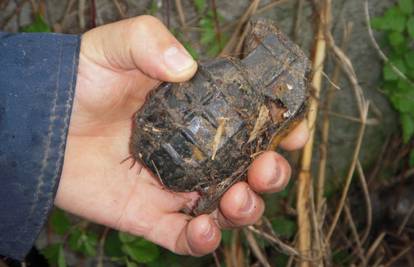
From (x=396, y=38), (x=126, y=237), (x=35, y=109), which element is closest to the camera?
(x=35, y=109)

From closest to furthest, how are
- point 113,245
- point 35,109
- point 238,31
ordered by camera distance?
point 35,109
point 238,31
point 113,245

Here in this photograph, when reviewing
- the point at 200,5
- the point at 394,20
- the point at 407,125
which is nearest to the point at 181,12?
the point at 200,5

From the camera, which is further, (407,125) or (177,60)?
(407,125)

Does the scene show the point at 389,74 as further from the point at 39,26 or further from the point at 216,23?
the point at 39,26

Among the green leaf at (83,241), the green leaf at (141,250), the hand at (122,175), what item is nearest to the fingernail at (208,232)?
the hand at (122,175)

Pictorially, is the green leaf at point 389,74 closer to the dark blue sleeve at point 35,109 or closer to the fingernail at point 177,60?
the fingernail at point 177,60

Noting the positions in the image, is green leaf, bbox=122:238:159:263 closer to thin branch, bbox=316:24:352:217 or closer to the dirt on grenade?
the dirt on grenade

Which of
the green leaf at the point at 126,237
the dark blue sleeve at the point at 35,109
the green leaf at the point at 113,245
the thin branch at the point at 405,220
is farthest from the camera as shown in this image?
the thin branch at the point at 405,220

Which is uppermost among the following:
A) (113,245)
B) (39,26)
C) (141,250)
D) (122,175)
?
(39,26)
